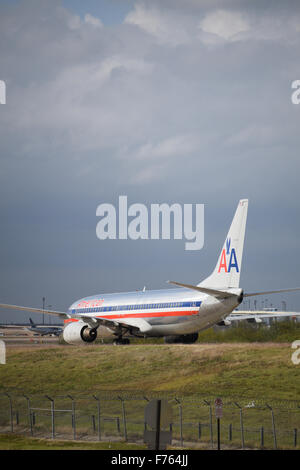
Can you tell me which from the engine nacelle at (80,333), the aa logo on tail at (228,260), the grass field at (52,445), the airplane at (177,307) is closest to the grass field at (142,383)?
the grass field at (52,445)

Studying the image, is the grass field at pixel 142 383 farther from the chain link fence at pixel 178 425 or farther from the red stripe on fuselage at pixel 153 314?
the red stripe on fuselage at pixel 153 314

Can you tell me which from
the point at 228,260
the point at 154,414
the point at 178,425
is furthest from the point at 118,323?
the point at 154,414

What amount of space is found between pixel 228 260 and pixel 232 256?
1.24 feet

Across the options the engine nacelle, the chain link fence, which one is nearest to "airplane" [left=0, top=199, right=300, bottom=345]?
the engine nacelle

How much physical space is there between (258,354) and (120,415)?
16.5m

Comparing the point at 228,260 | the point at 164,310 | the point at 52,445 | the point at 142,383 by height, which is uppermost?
the point at 228,260

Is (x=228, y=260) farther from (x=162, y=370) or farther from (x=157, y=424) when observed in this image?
(x=157, y=424)

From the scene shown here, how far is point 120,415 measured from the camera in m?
28.2

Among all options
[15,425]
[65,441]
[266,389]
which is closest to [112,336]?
[266,389]

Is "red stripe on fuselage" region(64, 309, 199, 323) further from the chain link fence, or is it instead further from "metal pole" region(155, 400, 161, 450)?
"metal pole" region(155, 400, 161, 450)

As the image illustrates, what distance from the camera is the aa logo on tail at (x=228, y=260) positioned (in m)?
49.1

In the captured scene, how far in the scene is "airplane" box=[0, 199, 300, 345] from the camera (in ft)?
157

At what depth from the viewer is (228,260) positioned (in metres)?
49.3

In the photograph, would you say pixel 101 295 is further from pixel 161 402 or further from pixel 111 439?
pixel 161 402
